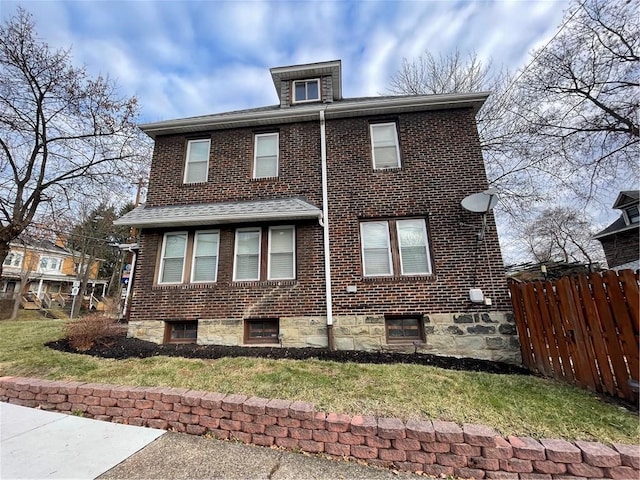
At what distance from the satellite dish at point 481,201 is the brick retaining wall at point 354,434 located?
463 centimetres

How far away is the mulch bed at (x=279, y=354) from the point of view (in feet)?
17.8

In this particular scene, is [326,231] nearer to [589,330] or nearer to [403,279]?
[403,279]

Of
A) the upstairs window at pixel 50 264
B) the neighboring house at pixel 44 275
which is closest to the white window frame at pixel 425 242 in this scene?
the neighboring house at pixel 44 275

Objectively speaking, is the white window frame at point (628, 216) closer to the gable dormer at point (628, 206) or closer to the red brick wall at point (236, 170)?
the gable dormer at point (628, 206)

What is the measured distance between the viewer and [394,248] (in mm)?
6949

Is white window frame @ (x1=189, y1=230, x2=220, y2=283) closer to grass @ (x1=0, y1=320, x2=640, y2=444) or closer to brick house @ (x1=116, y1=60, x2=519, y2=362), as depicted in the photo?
brick house @ (x1=116, y1=60, x2=519, y2=362)

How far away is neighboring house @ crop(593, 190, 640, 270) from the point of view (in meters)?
15.2

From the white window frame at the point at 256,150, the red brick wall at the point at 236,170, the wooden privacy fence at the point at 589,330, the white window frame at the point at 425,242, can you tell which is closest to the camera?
the wooden privacy fence at the point at 589,330

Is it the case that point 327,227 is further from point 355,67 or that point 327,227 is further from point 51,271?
point 51,271

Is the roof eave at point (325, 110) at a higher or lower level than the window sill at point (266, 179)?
higher

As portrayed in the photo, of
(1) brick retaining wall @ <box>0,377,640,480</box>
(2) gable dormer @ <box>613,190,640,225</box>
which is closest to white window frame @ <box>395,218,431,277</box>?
(1) brick retaining wall @ <box>0,377,640,480</box>

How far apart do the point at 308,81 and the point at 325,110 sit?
89.5 inches

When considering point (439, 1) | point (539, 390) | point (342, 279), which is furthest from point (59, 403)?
point (439, 1)

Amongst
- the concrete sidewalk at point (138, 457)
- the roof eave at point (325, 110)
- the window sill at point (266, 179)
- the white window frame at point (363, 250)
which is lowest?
the concrete sidewalk at point (138, 457)
